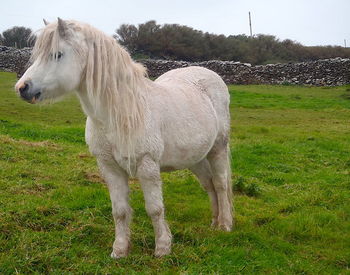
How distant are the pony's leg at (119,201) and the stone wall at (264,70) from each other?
63.2 feet

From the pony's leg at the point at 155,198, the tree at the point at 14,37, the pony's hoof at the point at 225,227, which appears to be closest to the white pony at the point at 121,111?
the pony's leg at the point at 155,198

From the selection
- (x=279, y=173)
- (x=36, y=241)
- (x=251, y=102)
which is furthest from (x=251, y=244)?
(x=251, y=102)

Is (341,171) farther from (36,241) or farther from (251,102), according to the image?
(251,102)

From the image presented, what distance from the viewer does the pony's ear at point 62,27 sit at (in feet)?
10.5

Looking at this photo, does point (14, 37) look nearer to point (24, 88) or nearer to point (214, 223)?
point (214, 223)

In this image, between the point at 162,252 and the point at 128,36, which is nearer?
the point at 162,252

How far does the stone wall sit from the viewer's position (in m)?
23.3

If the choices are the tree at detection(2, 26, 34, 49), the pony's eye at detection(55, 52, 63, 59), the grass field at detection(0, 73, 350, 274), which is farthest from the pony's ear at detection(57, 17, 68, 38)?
the tree at detection(2, 26, 34, 49)

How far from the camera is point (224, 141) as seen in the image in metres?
4.91

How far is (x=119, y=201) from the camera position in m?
3.88

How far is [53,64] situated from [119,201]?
54.0 inches

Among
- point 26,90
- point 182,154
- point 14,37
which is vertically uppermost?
point 14,37

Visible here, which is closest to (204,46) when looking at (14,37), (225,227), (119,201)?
(14,37)

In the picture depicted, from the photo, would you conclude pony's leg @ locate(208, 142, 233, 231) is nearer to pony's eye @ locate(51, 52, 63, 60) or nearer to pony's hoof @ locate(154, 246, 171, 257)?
pony's hoof @ locate(154, 246, 171, 257)
